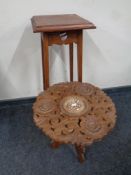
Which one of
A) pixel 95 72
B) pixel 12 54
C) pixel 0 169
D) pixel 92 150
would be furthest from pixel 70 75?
pixel 0 169

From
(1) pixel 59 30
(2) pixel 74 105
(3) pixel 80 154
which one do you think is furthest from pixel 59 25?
(3) pixel 80 154

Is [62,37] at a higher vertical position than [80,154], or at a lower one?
higher

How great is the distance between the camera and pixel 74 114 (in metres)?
1.14

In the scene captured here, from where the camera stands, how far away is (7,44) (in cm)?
166

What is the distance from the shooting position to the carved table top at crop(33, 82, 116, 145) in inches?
40.8

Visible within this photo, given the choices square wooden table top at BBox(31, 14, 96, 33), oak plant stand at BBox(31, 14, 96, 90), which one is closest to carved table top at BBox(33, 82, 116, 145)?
oak plant stand at BBox(31, 14, 96, 90)

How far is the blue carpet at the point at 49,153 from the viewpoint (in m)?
1.37

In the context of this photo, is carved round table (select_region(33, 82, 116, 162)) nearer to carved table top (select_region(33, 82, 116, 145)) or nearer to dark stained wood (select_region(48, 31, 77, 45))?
carved table top (select_region(33, 82, 116, 145))

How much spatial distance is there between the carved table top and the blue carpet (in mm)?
447

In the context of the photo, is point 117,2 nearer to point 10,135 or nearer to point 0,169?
point 10,135

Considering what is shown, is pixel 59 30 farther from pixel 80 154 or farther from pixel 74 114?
pixel 80 154

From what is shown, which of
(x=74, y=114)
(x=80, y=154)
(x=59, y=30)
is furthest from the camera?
(x=80, y=154)

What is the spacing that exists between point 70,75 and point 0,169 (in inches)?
35.4

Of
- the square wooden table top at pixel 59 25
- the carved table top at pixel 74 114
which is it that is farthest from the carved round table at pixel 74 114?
the square wooden table top at pixel 59 25
